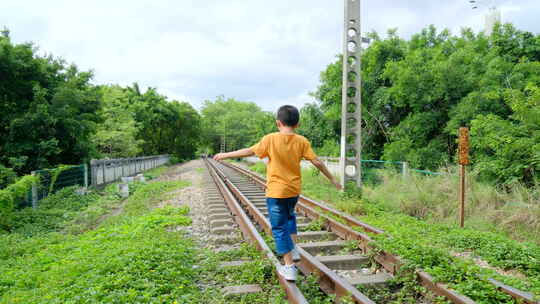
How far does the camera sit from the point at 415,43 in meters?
18.6

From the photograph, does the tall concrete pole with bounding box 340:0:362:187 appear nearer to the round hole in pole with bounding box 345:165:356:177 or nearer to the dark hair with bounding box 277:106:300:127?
the round hole in pole with bounding box 345:165:356:177

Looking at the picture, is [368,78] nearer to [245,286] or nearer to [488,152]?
[488,152]

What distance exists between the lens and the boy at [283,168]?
345 centimetres

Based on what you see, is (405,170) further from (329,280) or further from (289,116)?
(289,116)

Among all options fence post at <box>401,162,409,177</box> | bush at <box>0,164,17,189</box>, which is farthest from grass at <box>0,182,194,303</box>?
fence post at <box>401,162,409,177</box>

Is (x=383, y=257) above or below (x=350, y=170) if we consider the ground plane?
below

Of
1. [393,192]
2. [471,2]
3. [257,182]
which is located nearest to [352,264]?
[393,192]

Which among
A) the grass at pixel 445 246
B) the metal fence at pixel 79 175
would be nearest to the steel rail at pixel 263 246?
the grass at pixel 445 246

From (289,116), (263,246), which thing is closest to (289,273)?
(263,246)

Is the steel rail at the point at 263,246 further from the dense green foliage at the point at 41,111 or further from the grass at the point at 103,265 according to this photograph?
the dense green foliage at the point at 41,111

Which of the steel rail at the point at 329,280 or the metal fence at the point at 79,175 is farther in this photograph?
the metal fence at the point at 79,175

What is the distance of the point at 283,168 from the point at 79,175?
38.2 ft

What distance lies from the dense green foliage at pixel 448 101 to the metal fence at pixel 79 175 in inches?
441

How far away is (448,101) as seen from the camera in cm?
1301
